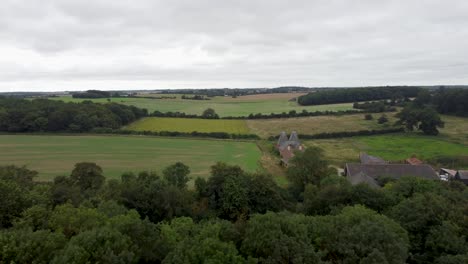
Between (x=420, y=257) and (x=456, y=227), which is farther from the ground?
(x=456, y=227)

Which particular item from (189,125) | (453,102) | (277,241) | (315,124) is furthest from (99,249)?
(453,102)

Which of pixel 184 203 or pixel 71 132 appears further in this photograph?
pixel 71 132

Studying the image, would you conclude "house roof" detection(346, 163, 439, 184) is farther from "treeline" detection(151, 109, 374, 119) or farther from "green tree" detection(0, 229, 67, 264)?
"treeline" detection(151, 109, 374, 119)

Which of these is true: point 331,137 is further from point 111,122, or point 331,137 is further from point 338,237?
point 338,237

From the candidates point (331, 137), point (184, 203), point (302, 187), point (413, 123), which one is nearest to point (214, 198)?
point (184, 203)

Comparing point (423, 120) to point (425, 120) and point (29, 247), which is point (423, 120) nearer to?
point (425, 120)

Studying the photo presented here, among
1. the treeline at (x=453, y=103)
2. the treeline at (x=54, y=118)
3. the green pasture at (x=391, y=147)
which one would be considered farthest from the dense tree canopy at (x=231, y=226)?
the treeline at (x=453, y=103)

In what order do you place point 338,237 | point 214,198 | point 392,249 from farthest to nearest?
point 214,198 → point 338,237 → point 392,249

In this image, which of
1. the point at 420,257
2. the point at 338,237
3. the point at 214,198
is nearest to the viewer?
the point at 338,237
